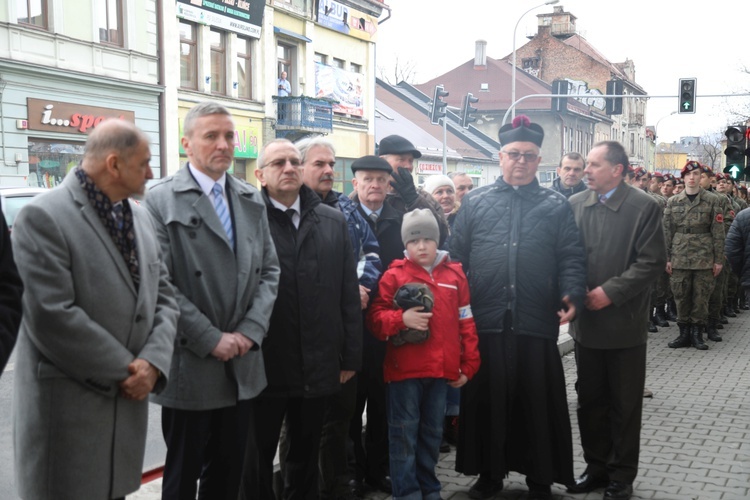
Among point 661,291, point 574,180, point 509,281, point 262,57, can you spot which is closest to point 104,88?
point 262,57

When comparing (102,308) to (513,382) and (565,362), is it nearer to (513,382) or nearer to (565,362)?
(513,382)

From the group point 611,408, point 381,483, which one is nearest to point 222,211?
point 381,483

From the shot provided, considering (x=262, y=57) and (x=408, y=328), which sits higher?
(x=262, y=57)

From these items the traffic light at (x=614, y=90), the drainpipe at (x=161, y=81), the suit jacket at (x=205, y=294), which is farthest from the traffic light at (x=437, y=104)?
the suit jacket at (x=205, y=294)

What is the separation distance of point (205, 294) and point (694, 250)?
9289mm

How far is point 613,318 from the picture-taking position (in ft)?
17.4

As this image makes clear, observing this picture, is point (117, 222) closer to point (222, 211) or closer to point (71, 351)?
point (71, 351)

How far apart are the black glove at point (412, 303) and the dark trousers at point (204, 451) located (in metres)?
1.07

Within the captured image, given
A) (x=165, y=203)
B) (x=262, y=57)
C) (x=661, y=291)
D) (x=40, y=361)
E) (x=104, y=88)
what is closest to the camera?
(x=40, y=361)

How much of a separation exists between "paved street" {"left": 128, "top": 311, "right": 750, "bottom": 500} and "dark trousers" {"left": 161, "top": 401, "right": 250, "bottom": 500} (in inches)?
23.6

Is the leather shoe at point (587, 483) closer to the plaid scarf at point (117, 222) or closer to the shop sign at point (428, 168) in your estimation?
the plaid scarf at point (117, 222)

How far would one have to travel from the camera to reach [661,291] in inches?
504

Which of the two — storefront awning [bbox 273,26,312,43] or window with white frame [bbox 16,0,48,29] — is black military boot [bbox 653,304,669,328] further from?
storefront awning [bbox 273,26,312,43]

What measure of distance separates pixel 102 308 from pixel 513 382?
276cm
